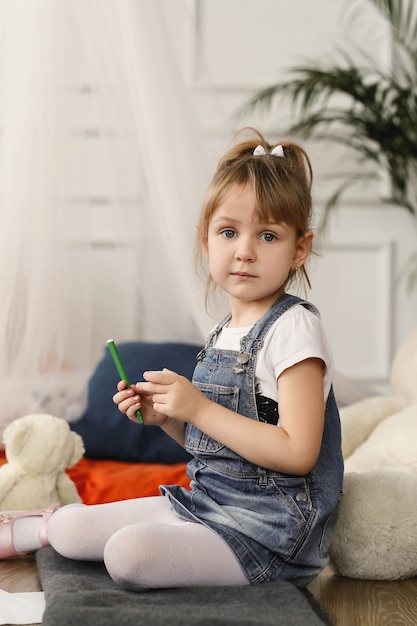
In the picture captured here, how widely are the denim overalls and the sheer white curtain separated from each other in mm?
681

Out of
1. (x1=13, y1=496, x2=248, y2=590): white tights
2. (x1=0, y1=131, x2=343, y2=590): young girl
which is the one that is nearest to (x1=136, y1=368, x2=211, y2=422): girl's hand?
(x1=0, y1=131, x2=343, y2=590): young girl

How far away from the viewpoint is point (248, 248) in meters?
1.29

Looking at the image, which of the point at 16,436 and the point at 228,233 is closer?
the point at 228,233

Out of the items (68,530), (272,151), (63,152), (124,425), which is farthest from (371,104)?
(68,530)

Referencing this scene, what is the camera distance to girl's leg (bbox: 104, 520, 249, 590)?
1191 millimetres

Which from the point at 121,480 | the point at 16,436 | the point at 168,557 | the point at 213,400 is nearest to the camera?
the point at 168,557

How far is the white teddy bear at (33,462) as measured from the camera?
1596mm

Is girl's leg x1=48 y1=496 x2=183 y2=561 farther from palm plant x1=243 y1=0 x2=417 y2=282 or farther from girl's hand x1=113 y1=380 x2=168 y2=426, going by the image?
palm plant x1=243 y1=0 x2=417 y2=282

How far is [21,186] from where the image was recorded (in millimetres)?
1953

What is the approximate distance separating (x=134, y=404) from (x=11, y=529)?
0.33 metres

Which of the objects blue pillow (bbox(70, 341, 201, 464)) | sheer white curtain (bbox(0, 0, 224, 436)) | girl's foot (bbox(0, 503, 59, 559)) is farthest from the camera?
blue pillow (bbox(70, 341, 201, 464))

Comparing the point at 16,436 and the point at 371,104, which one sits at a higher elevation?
the point at 371,104

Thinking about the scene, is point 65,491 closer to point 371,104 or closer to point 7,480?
point 7,480

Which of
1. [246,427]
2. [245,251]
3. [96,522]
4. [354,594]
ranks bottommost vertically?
[354,594]
